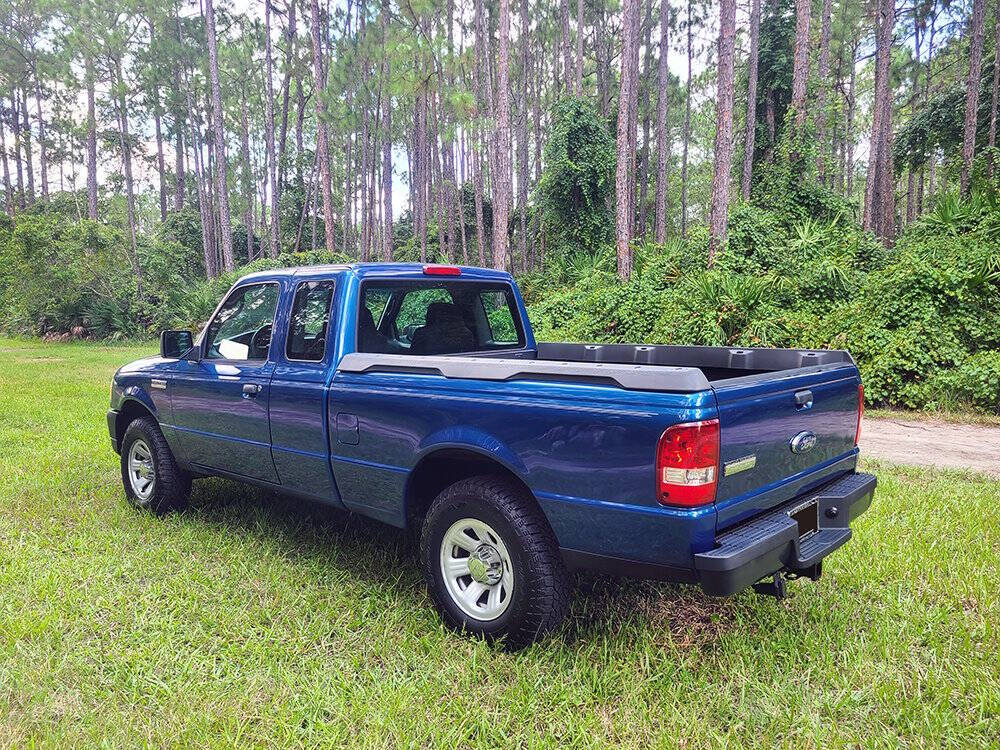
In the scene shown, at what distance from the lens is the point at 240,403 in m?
4.25

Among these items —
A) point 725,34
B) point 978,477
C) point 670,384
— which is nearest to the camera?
point 670,384

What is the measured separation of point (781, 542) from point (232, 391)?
3.36 metres

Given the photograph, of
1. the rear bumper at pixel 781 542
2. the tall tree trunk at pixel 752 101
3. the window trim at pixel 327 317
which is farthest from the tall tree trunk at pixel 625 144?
the rear bumper at pixel 781 542

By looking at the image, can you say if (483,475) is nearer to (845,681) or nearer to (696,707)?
(696,707)

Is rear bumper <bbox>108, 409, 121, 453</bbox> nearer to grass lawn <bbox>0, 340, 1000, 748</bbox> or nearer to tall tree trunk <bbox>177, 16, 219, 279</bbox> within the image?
grass lawn <bbox>0, 340, 1000, 748</bbox>

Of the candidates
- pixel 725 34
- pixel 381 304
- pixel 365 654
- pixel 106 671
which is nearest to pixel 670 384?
pixel 365 654

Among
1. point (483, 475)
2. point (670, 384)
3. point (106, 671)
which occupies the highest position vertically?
point (670, 384)

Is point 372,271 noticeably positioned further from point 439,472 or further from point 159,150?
point 159,150

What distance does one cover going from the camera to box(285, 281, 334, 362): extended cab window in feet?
13.0

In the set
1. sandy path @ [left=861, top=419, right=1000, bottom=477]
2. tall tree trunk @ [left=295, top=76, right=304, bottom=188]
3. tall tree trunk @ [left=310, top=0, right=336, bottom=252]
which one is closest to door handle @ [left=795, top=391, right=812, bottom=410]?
sandy path @ [left=861, top=419, right=1000, bottom=477]

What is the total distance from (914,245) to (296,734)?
12.3 metres

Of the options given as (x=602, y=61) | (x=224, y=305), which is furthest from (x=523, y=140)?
(x=224, y=305)

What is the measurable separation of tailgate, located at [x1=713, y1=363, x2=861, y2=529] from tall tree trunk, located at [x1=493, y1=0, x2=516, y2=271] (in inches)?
539

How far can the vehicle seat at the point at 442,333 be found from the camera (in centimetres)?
430
